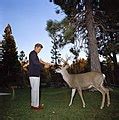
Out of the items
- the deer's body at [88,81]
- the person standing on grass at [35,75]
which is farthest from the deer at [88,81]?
the person standing on grass at [35,75]

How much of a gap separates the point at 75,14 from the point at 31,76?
11.8m

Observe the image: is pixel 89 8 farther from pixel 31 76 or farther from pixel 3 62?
pixel 3 62

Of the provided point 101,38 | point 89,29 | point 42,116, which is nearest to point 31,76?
point 42,116

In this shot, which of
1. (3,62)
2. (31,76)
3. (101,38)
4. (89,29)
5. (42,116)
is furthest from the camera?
(3,62)

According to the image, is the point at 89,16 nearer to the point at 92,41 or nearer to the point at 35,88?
the point at 92,41

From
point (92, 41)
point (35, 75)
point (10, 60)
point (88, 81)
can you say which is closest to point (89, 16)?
point (92, 41)

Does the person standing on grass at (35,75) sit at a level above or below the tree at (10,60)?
below

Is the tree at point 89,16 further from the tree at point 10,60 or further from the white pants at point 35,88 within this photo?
the tree at point 10,60

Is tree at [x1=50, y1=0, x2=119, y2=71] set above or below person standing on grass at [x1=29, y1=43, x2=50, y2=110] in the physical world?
above

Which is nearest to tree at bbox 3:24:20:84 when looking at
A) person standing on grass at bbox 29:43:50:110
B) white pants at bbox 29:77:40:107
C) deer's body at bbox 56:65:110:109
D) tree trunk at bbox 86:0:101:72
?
tree trunk at bbox 86:0:101:72

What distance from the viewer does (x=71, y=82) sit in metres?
12.9

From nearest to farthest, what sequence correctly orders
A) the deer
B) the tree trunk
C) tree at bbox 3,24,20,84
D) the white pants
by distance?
1. the white pants
2. the deer
3. the tree trunk
4. tree at bbox 3,24,20,84

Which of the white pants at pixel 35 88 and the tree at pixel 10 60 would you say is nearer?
the white pants at pixel 35 88

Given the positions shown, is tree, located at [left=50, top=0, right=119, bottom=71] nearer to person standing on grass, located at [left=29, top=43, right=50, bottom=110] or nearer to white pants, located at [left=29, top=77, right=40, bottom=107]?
person standing on grass, located at [left=29, top=43, right=50, bottom=110]
